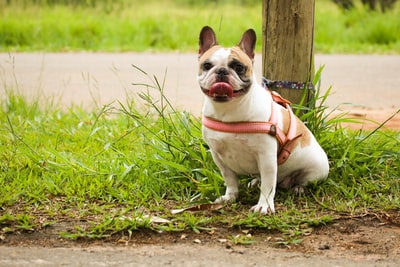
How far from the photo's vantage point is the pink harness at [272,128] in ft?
12.8

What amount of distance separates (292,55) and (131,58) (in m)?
5.44

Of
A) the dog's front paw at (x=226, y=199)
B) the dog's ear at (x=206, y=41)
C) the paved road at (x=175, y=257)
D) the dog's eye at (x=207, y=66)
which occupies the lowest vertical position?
the paved road at (x=175, y=257)

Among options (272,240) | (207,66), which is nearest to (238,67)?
(207,66)

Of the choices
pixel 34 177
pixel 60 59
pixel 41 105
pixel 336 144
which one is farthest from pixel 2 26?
pixel 336 144

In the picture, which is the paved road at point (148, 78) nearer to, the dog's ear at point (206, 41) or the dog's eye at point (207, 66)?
the dog's ear at point (206, 41)

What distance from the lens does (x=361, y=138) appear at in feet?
15.7

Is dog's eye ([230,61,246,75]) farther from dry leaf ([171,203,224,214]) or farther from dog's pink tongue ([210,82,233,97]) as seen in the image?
dry leaf ([171,203,224,214])

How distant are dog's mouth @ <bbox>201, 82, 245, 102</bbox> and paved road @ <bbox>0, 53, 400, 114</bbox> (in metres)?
3.34

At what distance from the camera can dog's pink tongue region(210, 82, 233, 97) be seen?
146 inches

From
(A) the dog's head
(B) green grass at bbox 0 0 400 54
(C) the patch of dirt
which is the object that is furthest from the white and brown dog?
(B) green grass at bbox 0 0 400 54

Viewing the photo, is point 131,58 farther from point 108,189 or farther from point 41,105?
point 108,189

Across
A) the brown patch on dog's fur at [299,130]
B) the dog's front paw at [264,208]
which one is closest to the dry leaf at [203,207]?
the dog's front paw at [264,208]

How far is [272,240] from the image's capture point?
3738 millimetres

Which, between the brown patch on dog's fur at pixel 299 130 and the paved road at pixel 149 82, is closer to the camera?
the paved road at pixel 149 82
